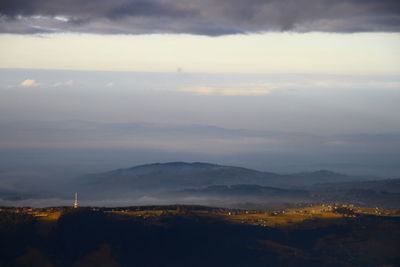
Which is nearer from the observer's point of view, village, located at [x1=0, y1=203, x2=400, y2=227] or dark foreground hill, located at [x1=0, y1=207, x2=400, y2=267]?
dark foreground hill, located at [x1=0, y1=207, x2=400, y2=267]

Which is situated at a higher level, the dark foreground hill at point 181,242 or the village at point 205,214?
the village at point 205,214

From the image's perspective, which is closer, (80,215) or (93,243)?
(93,243)

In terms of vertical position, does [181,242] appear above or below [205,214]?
below

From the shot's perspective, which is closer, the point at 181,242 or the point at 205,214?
the point at 181,242

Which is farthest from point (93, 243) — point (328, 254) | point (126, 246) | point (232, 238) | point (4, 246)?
point (328, 254)

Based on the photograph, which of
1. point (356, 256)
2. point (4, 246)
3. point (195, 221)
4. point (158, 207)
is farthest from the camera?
point (158, 207)

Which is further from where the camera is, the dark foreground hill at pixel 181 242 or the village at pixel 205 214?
the village at pixel 205 214

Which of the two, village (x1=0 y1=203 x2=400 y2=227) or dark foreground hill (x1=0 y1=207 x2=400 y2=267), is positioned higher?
village (x1=0 y1=203 x2=400 y2=227)

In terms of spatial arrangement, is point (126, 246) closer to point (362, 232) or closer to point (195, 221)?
point (195, 221)
